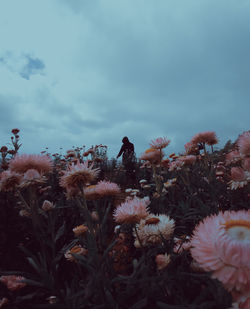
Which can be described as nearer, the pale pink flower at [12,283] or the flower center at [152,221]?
the flower center at [152,221]

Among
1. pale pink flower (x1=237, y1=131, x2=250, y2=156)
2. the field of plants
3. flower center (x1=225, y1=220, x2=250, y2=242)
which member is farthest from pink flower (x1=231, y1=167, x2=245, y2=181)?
flower center (x1=225, y1=220, x2=250, y2=242)

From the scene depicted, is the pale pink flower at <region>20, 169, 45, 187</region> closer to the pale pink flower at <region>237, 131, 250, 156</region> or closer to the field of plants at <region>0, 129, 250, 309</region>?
the field of plants at <region>0, 129, 250, 309</region>

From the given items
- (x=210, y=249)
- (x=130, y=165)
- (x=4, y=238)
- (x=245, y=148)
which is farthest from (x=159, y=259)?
(x=130, y=165)

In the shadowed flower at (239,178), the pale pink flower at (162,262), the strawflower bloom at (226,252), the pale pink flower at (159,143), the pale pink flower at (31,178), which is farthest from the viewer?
the pale pink flower at (159,143)

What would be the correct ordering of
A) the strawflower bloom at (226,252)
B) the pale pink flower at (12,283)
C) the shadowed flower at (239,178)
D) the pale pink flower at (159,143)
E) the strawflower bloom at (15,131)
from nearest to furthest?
the strawflower bloom at (226,252)
the shadowed flower at (239,178)
the pale pink flower at (12,283)
the pale pink flower at (159,143)
the strawflower bloom at (15,131)

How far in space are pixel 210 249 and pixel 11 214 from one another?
2.18 meters

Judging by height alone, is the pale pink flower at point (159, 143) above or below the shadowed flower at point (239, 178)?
above

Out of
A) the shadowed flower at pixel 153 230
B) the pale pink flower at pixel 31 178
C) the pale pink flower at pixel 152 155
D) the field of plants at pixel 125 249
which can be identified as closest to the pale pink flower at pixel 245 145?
the field of plants at pixel 125 249

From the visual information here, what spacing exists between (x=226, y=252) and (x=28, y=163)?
1.07m

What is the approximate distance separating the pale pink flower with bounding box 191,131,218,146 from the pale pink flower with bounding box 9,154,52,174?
5.11 feet

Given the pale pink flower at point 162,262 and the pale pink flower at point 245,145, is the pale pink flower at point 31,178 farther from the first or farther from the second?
the pale pink flower at point 245,145

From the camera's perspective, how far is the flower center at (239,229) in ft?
2.04

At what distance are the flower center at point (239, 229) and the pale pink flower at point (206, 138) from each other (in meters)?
1.74

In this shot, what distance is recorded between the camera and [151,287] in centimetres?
88
